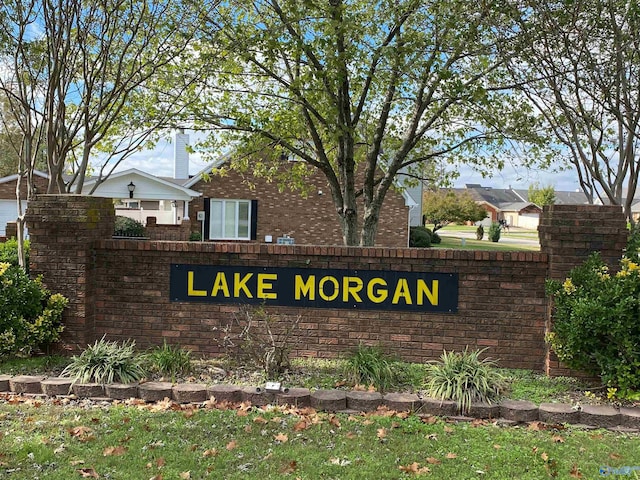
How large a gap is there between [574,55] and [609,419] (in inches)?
217

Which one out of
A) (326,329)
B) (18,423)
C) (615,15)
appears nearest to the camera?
(18,423)

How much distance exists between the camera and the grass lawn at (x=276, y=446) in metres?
3.87

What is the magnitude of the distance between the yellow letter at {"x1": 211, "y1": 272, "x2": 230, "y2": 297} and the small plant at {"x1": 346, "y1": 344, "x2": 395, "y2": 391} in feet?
5.78

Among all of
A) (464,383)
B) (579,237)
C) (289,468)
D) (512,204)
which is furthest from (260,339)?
(512,204)

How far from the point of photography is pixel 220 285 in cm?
674

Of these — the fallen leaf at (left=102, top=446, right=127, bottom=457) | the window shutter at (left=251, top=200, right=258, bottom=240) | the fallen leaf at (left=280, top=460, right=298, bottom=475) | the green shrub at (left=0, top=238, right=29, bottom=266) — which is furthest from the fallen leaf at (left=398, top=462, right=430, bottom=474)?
the window shutter at (left=251, top=200, right=258, bottom=240)

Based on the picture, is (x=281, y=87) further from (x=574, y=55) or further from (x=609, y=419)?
(x=609, y=419)

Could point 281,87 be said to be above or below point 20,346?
above

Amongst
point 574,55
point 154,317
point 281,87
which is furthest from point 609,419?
point 281,87

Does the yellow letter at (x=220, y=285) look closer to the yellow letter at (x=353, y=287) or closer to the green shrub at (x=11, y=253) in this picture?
the yellow letter at (x=353, y=287)

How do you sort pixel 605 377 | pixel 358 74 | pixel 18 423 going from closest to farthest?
pixel 18 423
pixel 605 377
pixel 358 74

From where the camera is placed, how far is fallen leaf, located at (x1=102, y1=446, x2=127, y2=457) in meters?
4.09

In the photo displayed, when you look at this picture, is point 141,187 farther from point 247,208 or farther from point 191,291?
point 191,291

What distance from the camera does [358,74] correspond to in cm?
948
